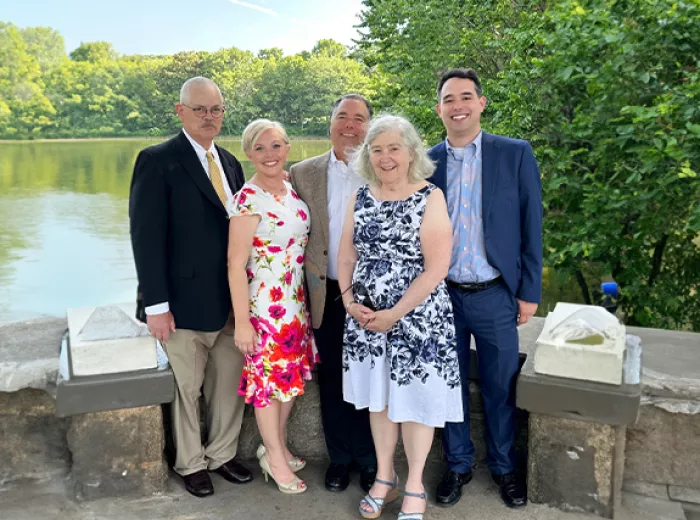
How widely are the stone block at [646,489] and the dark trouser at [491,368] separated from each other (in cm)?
47

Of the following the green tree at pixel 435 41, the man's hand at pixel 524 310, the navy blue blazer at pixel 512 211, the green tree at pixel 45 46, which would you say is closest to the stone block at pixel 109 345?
the navy blue blazer at pixel 512 211

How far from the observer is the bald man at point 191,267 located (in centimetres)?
234

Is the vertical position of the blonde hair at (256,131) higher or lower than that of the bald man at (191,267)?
higher

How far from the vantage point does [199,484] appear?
250 cm

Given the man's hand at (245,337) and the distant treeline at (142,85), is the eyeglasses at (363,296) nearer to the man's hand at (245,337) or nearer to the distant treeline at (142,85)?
the man's hand at (245,337)

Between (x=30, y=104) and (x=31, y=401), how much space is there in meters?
31.4

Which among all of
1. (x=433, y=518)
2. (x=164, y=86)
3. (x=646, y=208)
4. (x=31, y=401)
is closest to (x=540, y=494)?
(x=433, y=518)

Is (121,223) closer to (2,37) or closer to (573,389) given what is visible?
(2,37)

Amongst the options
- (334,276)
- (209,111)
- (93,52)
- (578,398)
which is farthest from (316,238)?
(93,52)

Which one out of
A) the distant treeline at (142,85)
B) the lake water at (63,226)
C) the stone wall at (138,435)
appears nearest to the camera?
the stone wall at (138,435)

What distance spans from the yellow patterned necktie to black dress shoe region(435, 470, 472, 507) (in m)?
1.33

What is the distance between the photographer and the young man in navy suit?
7.55 ft

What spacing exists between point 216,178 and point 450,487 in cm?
145

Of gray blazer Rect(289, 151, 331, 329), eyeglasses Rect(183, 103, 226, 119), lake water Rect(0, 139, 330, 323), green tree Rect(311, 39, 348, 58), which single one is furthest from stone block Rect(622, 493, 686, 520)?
lake water Rect(0, 139, 330, 323)
